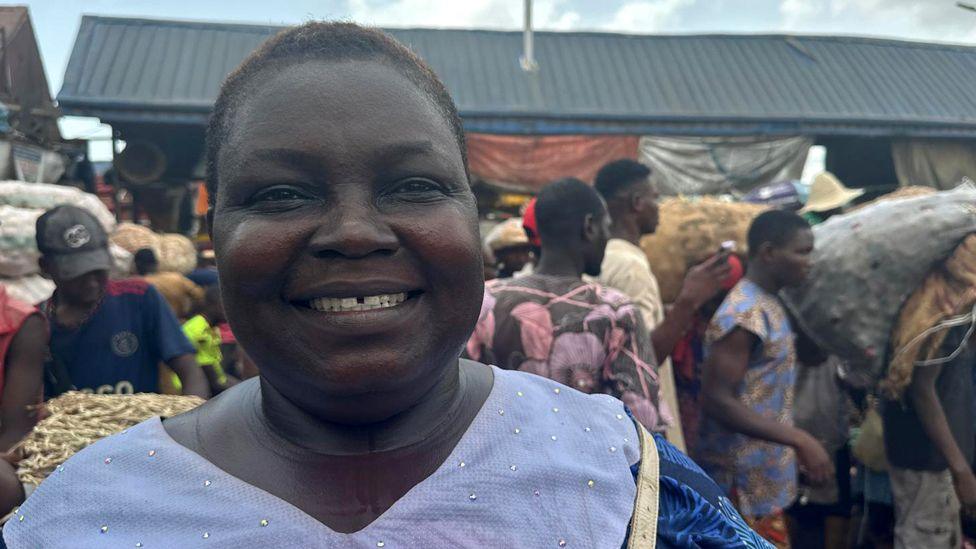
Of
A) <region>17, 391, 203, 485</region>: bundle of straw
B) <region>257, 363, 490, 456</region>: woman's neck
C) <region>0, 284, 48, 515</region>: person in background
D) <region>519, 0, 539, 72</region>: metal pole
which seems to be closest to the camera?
<region>257, 363, 490, 456</region>: woman's neck

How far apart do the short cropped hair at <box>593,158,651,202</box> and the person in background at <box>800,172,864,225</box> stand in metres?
3.01

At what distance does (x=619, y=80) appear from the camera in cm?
1145

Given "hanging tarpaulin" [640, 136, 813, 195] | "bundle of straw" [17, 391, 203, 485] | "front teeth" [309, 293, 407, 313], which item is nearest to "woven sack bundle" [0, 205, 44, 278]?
"bundle of straw" [17, 391, 203, 485]

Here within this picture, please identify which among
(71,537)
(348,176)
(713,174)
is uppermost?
(348,176)

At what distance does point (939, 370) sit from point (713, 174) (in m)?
6.89

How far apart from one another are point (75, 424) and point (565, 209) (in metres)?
1.71

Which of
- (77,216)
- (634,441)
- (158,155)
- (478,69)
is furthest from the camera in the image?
(478,69)

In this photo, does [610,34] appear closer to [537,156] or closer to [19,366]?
[537,156]

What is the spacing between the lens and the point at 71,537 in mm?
1013

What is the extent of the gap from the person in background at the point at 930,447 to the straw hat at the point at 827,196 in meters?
2.75

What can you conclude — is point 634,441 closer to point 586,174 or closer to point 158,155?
point 586,174

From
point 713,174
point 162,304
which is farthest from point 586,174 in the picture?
point 162,304

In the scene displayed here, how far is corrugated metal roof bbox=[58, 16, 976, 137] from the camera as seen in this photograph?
10.1 metres

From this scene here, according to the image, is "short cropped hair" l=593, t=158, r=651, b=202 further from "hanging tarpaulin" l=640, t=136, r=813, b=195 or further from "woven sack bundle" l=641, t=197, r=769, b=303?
"hanging tarpaulin" l=640, t=136, r=813, b=195
